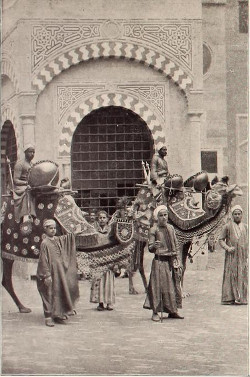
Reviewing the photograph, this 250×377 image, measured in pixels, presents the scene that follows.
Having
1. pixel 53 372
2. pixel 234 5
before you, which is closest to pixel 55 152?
pixel 234 5

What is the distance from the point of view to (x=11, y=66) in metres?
10.9

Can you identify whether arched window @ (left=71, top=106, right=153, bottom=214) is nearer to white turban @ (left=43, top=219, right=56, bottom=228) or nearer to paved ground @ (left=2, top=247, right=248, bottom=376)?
paved ground @ (left=2, top=247, right=248, bottom=376)

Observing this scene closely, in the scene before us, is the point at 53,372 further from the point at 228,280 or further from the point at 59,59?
the point at 59,59

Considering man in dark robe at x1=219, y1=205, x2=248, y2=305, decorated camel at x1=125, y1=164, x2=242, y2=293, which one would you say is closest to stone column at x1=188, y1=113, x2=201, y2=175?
decorated camel at x1=125, y1=164, x2=242, y2=293

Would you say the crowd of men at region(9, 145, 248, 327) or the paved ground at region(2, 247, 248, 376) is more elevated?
the crowd of men at region(9, 145, 248, 327)

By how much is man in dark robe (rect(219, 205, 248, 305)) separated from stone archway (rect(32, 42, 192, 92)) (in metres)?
3.14

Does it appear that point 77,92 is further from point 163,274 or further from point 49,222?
point 163,274

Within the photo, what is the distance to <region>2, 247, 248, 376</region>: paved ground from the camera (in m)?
7.06

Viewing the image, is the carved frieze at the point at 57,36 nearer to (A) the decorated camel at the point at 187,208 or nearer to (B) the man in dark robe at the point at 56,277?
(A) the decorated camel at the point at 187,208

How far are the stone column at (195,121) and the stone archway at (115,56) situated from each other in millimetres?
195

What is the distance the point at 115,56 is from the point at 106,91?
520mm

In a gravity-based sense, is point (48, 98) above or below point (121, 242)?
above

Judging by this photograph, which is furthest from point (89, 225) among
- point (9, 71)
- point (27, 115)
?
point (9, 71)

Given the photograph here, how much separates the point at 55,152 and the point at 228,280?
11.1 feet
